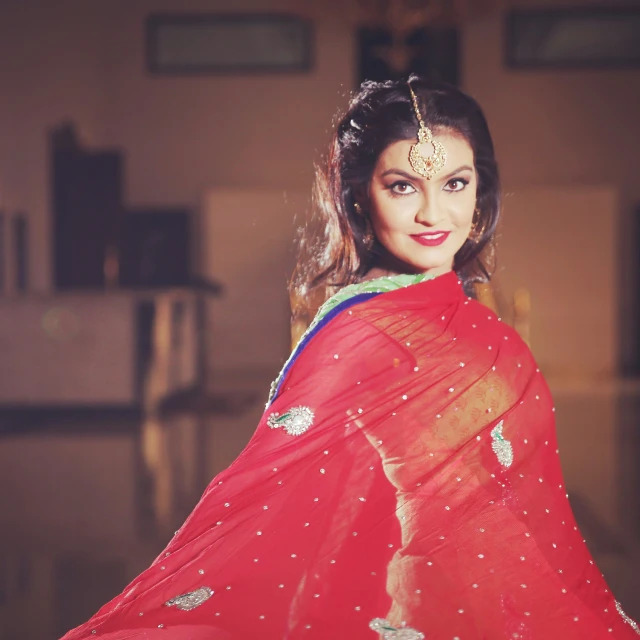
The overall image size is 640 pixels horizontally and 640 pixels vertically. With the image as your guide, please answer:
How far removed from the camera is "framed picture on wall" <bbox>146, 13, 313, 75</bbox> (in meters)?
7.88

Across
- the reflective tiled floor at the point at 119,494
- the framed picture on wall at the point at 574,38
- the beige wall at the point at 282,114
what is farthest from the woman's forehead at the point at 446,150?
the framed picture on wall at the point at 574,38

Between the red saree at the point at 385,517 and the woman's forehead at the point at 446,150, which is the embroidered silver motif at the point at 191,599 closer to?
the red saree at the point at 385,517

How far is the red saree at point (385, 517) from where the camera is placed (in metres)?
1.00

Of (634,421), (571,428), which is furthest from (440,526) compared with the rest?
(634,421)

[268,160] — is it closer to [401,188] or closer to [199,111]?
[199,111]

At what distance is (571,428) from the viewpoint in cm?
466

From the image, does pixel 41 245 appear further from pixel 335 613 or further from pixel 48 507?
pixel 335 613

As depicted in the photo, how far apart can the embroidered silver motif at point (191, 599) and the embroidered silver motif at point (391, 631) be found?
0.59 ft

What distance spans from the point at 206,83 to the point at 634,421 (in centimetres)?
457

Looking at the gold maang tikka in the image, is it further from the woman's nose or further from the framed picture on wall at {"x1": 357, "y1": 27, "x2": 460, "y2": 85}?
the framed picture on wall at {"x1": 357, "y1": 27, "x2": 460, "y2": 85}

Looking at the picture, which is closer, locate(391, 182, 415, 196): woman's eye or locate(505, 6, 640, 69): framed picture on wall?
locate(391, 182, 415, 196): woman's eye

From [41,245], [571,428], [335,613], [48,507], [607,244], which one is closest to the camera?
[335,613]

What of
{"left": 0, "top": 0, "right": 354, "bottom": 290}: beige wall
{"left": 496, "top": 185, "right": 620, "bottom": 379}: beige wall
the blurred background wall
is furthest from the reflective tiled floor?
{"left": 0, "top": 0, "right": 354, "bottom": 290}: beige wall

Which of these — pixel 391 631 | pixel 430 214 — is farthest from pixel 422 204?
pixel 391 631
